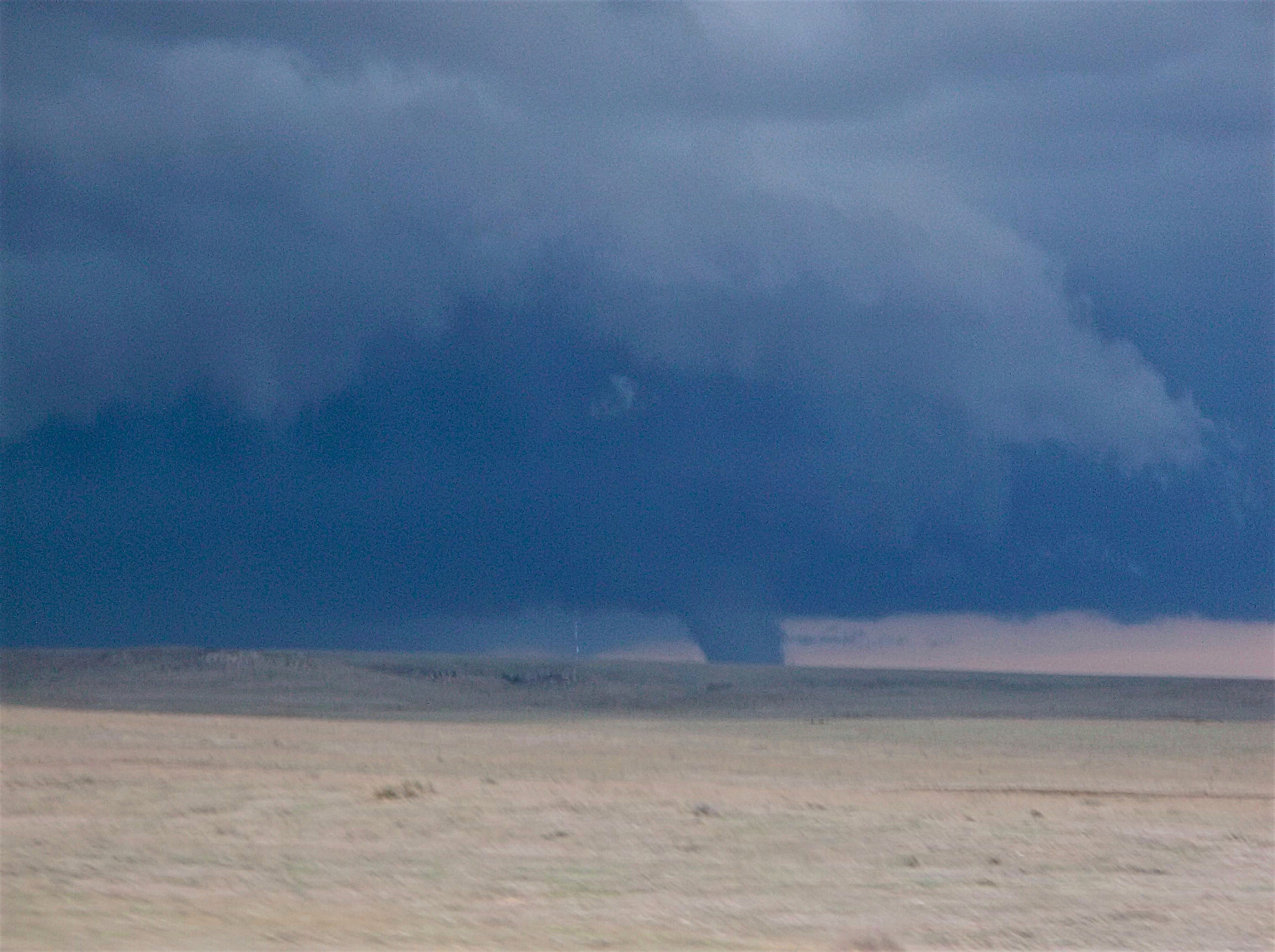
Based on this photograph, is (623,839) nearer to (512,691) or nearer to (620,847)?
(620,847)

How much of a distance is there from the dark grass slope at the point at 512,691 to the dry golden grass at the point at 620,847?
37.9ft

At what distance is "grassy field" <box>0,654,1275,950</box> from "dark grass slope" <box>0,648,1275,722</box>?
7093 millimetres

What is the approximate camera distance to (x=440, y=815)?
16953 mm

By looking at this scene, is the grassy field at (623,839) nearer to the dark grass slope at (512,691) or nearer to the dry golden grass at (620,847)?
the dry golden grass at (620,847)

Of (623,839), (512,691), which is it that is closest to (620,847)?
Answer: (623,839)

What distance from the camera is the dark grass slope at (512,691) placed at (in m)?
38.8

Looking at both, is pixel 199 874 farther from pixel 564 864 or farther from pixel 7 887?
pixel 564 864

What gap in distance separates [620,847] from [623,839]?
0.55m

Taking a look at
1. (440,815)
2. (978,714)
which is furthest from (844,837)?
(978,714)

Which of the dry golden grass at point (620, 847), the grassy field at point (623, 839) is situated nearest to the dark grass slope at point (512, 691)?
the grassy field at point (623, 839)

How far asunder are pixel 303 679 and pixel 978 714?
18.0 metres

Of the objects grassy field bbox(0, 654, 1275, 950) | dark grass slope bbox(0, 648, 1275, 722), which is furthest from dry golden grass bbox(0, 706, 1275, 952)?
dark grass slope bbox(0, 648, 1275, 722)

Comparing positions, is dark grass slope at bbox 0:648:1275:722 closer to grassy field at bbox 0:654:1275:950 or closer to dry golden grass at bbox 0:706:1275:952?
grassy field at bbox 0:654:1275:950

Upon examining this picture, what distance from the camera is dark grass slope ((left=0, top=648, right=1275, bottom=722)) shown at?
38.8 m
